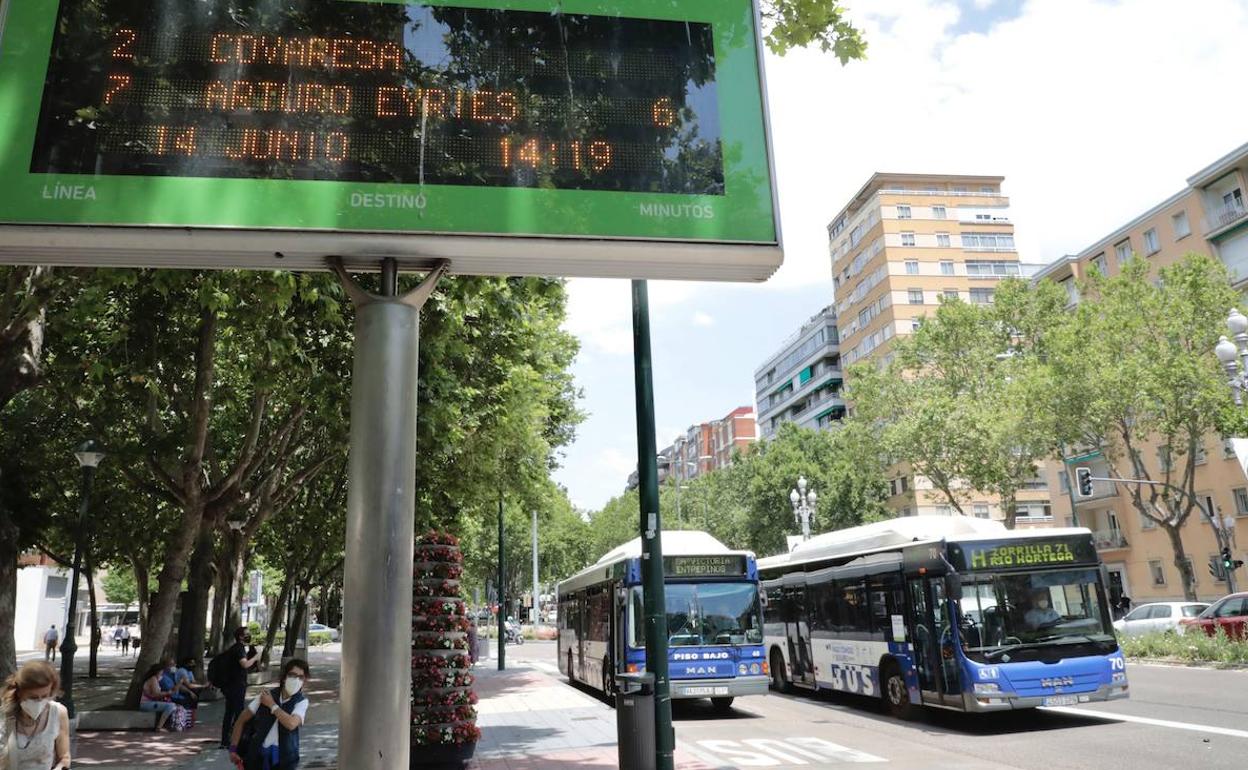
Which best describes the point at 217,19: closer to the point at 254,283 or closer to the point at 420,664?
the point at 254,283

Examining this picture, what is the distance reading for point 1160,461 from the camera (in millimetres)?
43781

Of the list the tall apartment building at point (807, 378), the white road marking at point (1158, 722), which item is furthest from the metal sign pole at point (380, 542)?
the tall apartment building at point (807, 378)

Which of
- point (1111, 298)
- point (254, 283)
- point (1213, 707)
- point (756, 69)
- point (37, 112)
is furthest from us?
point (1111, 298)

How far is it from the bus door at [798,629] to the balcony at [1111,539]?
35865mm

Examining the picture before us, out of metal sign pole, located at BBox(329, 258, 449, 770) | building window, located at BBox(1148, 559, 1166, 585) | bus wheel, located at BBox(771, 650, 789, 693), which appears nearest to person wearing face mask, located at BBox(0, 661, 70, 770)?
metal sign pole, located at BBox(329, 258, 449, 770)

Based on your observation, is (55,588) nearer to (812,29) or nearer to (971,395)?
(971,395)

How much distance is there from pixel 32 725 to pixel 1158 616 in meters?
30.9

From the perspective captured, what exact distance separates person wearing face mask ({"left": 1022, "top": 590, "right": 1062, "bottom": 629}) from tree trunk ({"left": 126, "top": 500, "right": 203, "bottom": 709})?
14.2m

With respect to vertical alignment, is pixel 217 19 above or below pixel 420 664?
above

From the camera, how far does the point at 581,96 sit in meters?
5.11

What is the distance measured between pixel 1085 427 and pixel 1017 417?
9.36ft

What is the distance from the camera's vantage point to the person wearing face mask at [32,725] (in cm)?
510

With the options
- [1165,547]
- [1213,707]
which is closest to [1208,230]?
[1165,547]

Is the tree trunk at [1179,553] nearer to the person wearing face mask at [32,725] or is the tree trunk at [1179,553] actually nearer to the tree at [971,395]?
the tree at [971,395]
